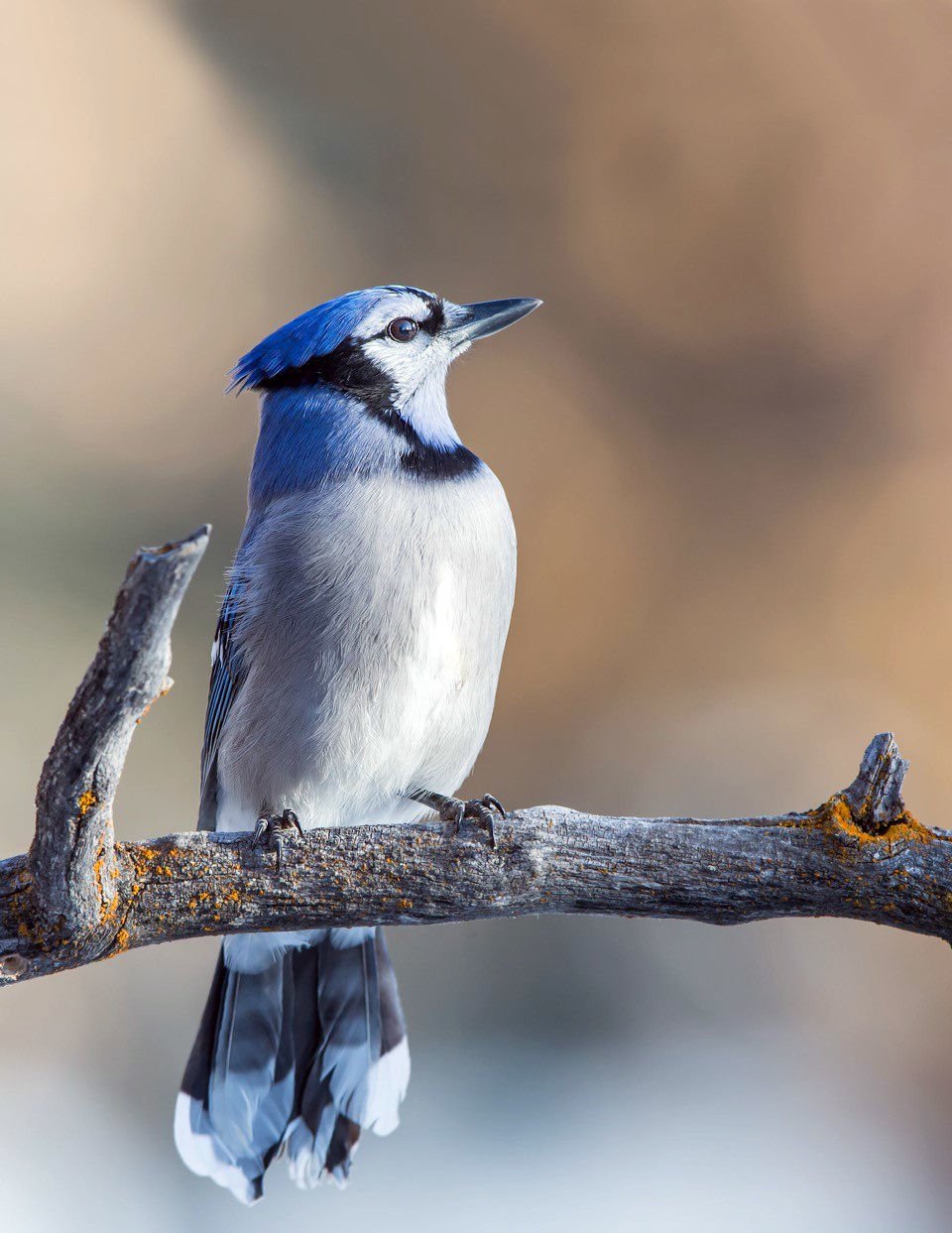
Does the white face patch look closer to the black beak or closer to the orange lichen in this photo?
the black beak

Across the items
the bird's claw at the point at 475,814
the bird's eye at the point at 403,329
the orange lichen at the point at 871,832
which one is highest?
the bird's eye at the point at 403,329

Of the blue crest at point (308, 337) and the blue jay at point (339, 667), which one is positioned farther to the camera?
the blue crest at point (308, 337)

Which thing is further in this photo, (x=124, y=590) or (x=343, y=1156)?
(x=343, y=1156)

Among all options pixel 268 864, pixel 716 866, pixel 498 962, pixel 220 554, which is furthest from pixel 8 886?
pixel 498 962

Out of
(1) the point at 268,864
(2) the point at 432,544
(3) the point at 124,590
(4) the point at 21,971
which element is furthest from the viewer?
(2) the point at 432,544

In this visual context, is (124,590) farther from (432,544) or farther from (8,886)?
(432,544)

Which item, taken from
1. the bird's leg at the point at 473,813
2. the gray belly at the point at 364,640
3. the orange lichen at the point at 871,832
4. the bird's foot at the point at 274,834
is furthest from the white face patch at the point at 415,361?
the orange lichen at the point at 871,832

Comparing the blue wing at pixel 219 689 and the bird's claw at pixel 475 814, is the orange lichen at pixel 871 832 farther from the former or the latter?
the blue wing at pixel 219 689

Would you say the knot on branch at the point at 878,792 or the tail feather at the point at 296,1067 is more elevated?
the knot on branch at the point at 878,792
